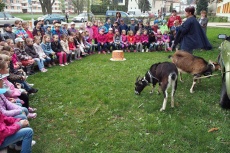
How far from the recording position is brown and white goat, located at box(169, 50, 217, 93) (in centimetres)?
591

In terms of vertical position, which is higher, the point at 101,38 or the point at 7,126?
the point at 101,38

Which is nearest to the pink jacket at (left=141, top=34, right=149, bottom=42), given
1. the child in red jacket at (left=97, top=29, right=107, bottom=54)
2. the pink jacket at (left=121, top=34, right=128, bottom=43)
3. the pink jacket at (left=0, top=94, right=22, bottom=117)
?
the pink jacket at (left=121, top=34, right=128, bottom=43)

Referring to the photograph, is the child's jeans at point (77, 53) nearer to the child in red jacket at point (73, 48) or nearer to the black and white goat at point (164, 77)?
the child in red jacket at point (73, 48)

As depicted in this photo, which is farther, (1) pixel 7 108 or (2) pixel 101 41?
(2) pixel 101 41

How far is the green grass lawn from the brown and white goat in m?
0.62

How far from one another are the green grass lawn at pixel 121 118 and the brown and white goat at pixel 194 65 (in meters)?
0.62

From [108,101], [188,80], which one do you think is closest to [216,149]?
[108,101]

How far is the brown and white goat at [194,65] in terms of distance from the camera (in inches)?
233

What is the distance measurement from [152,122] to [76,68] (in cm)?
506

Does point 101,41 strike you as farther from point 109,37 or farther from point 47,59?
point 47,59

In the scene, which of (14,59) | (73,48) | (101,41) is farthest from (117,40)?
(14,59)

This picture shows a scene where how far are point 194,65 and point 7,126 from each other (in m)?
4.99

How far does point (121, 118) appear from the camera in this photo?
4828 millimetres

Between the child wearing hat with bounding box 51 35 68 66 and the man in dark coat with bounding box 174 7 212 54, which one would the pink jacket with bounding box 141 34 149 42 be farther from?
the man in dark coat with bounding box 174 7 212 54
